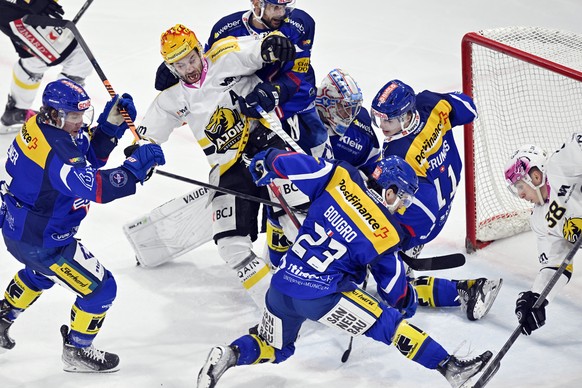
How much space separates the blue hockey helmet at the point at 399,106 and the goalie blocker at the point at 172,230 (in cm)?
114

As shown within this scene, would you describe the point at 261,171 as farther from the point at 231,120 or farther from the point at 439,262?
the point at 439,262

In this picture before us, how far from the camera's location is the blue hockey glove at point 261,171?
13.7 ft

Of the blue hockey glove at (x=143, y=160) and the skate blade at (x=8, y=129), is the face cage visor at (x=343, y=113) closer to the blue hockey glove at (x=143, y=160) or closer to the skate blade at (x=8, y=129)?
the blue hockey glove at (x=143, y=160)

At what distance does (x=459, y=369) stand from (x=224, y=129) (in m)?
1.54

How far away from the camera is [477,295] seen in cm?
483

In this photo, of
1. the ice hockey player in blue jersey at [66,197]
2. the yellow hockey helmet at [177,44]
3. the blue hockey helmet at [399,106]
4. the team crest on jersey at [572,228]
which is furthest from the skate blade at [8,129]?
the team crest on jersey at [572,228]

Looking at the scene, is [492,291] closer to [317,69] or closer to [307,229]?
[307,229]

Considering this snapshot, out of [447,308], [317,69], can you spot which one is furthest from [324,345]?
[317,69]

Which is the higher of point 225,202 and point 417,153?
point 417,153

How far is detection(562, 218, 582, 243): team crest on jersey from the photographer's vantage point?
4219 mm

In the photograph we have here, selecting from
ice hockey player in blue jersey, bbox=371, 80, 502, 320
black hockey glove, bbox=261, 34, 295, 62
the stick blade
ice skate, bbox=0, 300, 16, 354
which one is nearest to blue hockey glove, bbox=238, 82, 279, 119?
black hockey glove, bbox=261, 34, 295, 62

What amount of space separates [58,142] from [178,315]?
123cm

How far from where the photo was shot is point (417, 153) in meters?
4.58

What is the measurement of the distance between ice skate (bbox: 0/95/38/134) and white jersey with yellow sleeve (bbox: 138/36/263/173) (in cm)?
182
